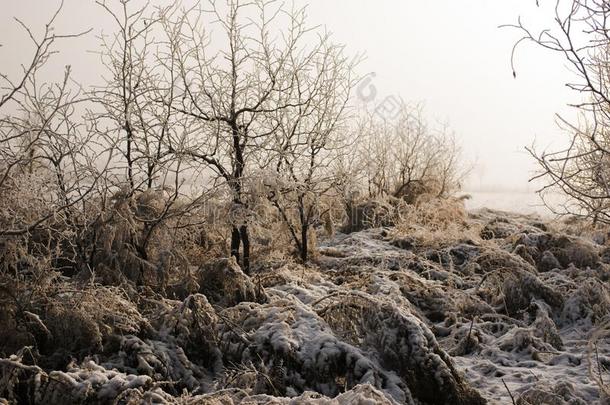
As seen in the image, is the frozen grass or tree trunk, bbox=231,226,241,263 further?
tree trunk, bbox=231,226,241,263

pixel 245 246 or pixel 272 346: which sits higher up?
pixel 245 246

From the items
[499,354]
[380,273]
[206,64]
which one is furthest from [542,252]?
[206,64]

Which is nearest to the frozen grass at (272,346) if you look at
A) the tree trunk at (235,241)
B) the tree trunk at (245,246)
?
the tree trunk at (245,246)

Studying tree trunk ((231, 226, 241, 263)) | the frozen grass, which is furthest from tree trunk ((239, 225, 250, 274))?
the frozen grass

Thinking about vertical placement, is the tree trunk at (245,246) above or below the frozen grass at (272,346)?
above

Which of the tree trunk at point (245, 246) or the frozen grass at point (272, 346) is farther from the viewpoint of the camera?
the tree trunk at point (245, 246)

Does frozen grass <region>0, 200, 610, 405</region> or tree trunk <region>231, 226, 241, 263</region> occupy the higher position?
tree trunk <region>231, 226, 241, 263</region>

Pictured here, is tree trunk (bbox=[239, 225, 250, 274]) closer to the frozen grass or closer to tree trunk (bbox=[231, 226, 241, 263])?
tree trunk (bbox=[231, 226, 241, 263])

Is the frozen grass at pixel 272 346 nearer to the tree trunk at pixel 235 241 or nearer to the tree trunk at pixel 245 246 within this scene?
the tree trunk at pixel 245 246

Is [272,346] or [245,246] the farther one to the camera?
[245,246]

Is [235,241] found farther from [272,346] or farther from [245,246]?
[272,346]

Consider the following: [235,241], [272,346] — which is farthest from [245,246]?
[272,346]

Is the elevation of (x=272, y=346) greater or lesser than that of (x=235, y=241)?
lesser

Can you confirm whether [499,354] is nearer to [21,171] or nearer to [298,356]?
[298,356]
